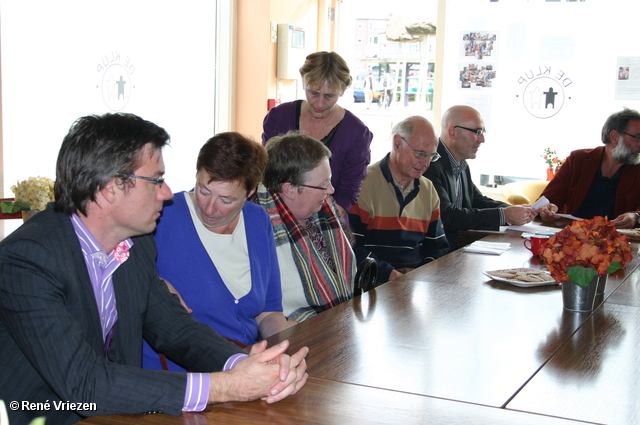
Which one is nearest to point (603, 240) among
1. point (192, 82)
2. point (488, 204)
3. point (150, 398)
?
point (150, 398)

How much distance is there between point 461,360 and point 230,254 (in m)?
0.96

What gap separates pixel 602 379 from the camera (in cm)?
177

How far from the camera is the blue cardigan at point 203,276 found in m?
2.37

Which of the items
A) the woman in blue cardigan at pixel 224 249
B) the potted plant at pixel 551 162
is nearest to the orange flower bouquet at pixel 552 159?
the potted plant at pixel 551 162

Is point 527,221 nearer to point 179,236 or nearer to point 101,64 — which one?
point 179,236

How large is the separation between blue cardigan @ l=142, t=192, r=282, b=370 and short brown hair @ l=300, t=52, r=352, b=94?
1.61m

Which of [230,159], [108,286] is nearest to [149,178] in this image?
[108,286]

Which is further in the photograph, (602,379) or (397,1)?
(397,1)

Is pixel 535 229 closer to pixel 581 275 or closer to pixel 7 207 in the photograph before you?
pixel 581 275

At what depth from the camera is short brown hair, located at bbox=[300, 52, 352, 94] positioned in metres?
3.86

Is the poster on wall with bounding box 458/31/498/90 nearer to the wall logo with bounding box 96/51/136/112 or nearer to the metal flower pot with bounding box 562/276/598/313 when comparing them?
the wall logo with bounding box 96/51/136/112

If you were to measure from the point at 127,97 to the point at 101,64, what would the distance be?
1.31 feet

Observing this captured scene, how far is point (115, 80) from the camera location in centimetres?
547

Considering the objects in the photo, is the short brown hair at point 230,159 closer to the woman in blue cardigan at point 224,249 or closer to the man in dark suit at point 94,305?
the woman in blue cardigan at point 224,249
